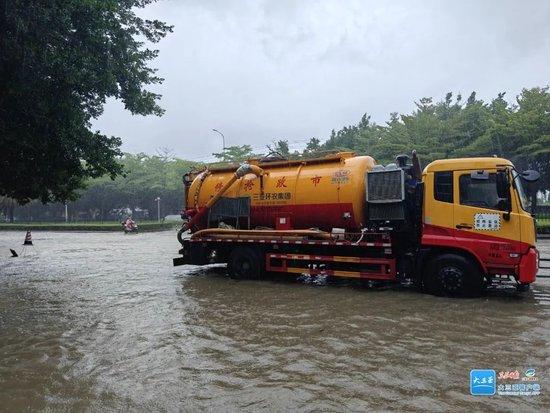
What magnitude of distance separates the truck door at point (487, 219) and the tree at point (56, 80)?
789 centimetres

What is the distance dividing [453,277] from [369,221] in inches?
83.3

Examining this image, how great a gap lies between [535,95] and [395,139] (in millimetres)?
9551

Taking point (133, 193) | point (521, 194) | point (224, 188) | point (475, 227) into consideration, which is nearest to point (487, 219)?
point (475, 227)

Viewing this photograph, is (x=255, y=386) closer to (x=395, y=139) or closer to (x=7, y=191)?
(x=7, y=191)

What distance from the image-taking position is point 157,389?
4.39 m

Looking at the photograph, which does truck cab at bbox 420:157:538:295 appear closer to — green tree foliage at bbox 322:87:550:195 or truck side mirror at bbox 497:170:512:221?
truck side mirror at bbox 497:170:512:221

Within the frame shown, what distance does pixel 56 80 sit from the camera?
28.9ft

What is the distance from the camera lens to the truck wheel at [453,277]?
8070 millimetres

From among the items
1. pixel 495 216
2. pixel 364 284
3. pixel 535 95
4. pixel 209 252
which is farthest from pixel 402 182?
pixel 535 95

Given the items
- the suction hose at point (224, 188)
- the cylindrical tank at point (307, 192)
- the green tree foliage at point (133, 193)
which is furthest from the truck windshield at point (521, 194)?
the green tree foliage at point (133, 193)

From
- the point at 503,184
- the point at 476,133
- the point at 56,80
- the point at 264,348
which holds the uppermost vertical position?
the point at 476,133

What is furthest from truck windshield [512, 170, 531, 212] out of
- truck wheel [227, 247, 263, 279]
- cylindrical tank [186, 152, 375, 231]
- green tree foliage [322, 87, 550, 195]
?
green tree foliage [322, 87, 550, 195]

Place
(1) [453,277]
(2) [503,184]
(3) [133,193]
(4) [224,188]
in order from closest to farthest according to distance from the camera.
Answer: (2) [503,184] < (1) [453,277] < (4) [224,188] < (3) [133,193]

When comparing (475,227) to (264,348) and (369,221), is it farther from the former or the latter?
(264,348)
